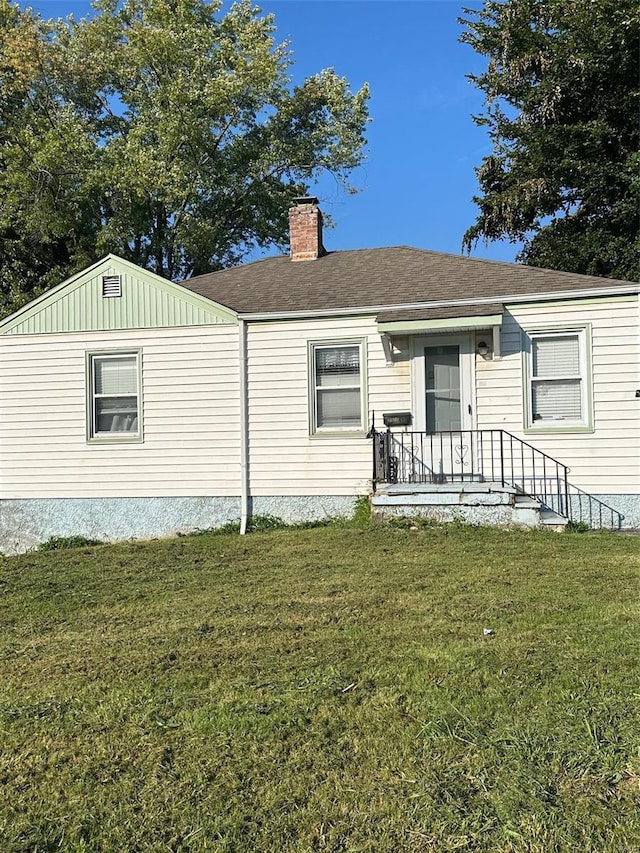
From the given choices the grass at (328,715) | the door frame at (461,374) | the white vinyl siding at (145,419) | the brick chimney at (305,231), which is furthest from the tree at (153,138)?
the grass at (328,715)

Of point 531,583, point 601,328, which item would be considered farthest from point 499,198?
point 531,583

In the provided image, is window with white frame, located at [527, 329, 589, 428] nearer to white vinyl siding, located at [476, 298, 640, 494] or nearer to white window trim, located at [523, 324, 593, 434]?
white window trim, located at [523, 324, 593, 434]

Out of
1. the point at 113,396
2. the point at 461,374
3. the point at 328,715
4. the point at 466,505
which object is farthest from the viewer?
the point at 113,396

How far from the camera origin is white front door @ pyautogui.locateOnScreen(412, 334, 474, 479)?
9922 mm

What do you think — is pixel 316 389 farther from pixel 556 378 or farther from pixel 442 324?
pixel 556 378

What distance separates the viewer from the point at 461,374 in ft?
32.8

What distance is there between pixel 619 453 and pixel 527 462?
1.22m

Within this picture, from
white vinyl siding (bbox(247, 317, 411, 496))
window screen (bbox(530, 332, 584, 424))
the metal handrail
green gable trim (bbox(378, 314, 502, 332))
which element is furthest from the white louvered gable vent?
window screen (bbox(530, 332, 584, 424))

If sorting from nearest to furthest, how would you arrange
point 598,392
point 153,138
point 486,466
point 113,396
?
point 598,392
point 486,466
point 113,396
point 153,138

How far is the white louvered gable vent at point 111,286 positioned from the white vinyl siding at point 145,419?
0.64m

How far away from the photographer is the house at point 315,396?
9383 mm

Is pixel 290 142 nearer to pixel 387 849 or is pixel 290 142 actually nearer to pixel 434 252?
pixel 434 252

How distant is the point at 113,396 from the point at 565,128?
45.4 feet

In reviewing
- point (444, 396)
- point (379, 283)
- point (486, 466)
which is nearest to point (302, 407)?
point (444, 396)
